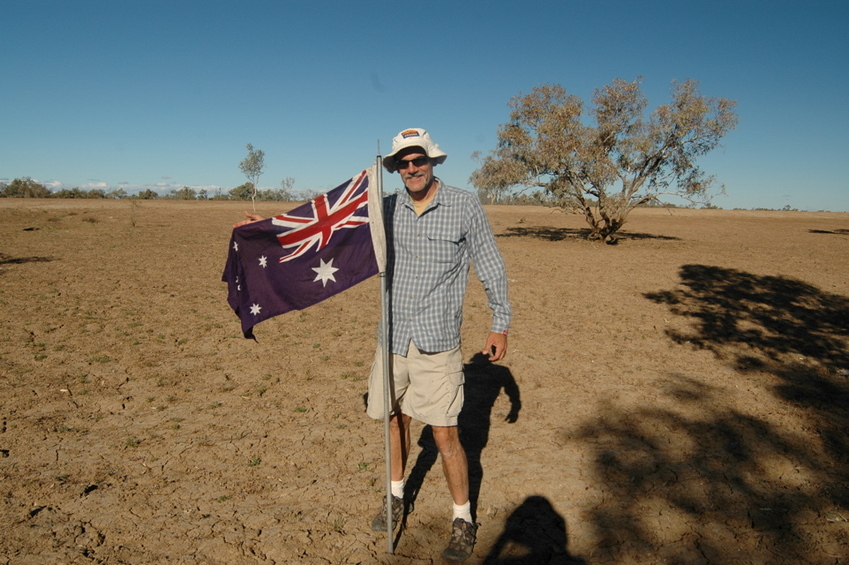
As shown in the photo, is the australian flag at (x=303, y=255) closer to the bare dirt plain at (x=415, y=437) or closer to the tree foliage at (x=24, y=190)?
the bare dirt plain at (x=415, y=437)

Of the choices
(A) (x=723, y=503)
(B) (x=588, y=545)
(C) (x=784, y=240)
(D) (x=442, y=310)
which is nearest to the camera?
(D) (x=442, y=310)

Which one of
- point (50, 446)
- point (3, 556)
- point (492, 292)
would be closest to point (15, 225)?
point (50, 446)

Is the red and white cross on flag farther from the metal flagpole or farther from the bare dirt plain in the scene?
the bare dirt plain

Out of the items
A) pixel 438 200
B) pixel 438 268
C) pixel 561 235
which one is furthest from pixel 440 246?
pixel 561 235

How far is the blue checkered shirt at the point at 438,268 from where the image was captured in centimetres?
283

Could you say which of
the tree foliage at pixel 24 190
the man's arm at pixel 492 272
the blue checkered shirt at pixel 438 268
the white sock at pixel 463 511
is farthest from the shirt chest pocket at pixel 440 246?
the tree foliage at pixel 24 190

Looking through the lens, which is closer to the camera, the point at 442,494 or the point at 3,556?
the point at 3,556

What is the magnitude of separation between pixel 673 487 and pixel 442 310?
86.4 inches

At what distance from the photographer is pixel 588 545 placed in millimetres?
3100

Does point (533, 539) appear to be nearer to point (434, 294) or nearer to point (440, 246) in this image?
point (434, 294)

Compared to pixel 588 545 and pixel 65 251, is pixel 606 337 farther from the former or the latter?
pixel 65 251

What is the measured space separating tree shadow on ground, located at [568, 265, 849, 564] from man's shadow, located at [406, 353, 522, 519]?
76 cm

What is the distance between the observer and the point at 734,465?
4023mm

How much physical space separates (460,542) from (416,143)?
2111mm
